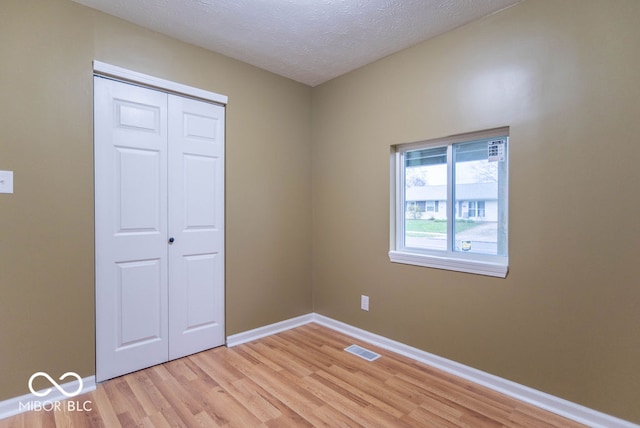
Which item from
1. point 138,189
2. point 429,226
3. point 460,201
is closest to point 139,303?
point 138,189

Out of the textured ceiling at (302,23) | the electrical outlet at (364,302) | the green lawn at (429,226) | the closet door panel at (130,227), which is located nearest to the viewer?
the textured ceiling at (302,23)

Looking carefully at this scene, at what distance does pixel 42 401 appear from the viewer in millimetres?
2012

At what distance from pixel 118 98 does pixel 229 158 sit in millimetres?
933

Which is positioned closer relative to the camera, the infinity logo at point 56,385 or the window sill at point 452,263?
the infinity logo at point 56,385

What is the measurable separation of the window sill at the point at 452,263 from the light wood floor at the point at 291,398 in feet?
2.60

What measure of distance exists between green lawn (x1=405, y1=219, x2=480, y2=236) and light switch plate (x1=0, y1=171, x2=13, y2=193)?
2.85 metres

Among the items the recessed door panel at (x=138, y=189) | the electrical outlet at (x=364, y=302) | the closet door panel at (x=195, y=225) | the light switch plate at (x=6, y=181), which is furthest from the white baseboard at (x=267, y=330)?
the light switch plate at (x=6, y=181)

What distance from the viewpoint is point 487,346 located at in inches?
89.1

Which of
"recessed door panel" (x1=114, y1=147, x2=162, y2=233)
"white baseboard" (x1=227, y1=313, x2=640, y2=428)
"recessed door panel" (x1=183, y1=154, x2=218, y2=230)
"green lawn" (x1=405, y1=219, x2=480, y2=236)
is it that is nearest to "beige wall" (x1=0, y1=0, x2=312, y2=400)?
"recessed door panel" (x1=114, y1=147, x2=162, y2=233)

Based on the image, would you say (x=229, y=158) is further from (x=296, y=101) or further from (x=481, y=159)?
(x=481, y=159)

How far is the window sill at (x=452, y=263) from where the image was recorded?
87.4 inches

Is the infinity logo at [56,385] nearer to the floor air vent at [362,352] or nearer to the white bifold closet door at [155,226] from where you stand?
the white bifold closet door at [155,226]

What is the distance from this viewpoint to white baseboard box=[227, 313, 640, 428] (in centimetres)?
184

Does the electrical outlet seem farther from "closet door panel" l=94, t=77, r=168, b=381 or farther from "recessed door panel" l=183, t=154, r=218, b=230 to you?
"closet door panel" l=94, t=77, r=168, b=381
